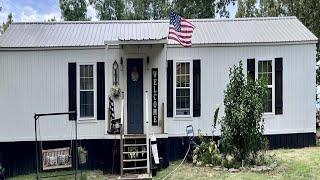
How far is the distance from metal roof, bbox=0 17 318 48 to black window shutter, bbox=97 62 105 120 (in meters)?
0.84

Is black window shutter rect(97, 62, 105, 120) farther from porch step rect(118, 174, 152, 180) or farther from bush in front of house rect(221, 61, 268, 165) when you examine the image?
bush in front of house rect(221, 61, 268, 165)

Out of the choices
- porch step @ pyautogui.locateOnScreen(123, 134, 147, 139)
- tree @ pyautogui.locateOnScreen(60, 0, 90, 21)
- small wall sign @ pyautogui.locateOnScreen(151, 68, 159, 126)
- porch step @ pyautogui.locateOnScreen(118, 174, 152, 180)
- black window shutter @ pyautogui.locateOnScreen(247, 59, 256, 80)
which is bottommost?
porch step @ pyautogui.locateOnScreen(118, 174, 152, 180)

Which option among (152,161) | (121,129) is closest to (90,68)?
(121,129)

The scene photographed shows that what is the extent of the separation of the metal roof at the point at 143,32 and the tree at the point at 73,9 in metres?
→ 13.2

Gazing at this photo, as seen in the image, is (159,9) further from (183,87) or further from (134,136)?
(134,136)

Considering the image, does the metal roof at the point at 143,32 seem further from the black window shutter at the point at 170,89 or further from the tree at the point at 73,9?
the tree at the point at 73,9

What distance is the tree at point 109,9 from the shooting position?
108 feet

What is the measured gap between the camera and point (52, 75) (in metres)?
15.1

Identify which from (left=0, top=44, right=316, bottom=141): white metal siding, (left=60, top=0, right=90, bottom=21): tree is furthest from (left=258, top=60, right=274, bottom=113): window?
(left=60, top=0, right=90, bottom=21): tree

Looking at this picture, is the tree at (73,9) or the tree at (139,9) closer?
the tree at (73,9)

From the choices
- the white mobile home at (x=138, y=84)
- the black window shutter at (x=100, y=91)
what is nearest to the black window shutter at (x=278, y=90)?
the white mobile home at (x=138, y=84)

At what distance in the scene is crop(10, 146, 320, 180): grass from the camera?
11.4m

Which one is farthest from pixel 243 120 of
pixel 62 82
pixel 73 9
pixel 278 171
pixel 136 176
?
pixel 73 9

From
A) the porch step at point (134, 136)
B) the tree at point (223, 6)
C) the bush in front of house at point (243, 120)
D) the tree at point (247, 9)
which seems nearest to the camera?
the bush in front of house at point (243, 120)
